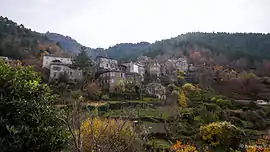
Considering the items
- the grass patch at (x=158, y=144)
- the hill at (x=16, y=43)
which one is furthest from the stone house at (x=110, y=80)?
the hill at (x=16, y=43)

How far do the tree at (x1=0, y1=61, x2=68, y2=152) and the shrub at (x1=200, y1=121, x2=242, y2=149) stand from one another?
1426 centimetres

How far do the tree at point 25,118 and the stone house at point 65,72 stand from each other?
30725 mm

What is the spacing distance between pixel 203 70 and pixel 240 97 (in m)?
15.2

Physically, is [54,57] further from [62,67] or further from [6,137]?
[6,137]

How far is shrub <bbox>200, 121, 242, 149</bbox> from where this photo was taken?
16109 mm

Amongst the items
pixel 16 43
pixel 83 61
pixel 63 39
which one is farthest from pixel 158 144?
pixel 63 39

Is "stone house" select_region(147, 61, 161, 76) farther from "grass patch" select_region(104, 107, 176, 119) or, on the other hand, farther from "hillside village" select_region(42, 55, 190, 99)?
"grass patch" select_region(104, 107, 176, 119)

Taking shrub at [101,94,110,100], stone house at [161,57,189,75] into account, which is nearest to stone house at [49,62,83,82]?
shrub at [101,94,110,100]

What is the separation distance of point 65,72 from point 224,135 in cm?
2831

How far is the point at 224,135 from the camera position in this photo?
16.2 m

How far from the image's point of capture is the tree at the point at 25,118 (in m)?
4.93

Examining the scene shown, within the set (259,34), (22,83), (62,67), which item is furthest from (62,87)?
(259,34)

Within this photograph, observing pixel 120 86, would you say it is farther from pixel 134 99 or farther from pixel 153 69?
pixel 153 69

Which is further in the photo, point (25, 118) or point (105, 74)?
point (105, 74)
